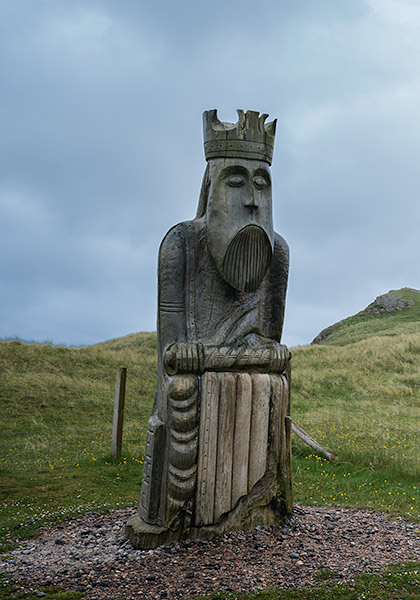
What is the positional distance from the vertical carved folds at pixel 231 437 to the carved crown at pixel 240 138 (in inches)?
98.4

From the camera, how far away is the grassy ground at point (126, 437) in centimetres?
887

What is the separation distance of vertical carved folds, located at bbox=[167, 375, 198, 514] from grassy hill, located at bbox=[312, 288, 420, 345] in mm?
37177

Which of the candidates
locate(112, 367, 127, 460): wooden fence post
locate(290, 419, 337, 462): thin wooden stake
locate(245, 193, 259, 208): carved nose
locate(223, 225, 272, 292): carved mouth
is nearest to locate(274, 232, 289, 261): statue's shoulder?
locate(223, 225, 272, 292): carved mouth

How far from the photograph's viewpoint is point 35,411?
51.0 feet

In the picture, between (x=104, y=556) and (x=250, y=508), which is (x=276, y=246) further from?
(x=104, y=556)

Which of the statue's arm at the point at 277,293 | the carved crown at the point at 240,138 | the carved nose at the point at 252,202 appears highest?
the carved crown at the point at 240,138

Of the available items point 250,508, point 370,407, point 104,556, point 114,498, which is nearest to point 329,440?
point 370,407

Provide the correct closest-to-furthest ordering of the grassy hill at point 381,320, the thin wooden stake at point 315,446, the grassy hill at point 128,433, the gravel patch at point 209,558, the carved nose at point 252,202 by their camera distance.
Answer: the gravel patch at point 209,558 → the carved nose at point 252,202 → the grassy hill at point 128,433 → the thin wooden stake at point 315,446 → the grassy hill at point 381,320

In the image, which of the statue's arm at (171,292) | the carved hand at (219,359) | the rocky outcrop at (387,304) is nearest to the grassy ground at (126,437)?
the carved hand at (219,359)

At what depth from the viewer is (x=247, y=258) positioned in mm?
6418

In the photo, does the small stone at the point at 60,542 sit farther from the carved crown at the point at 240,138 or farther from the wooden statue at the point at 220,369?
the carved crown at the point at 240,138

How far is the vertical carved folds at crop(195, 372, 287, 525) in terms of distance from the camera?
6129 millimetres

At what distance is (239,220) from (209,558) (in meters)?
3.58

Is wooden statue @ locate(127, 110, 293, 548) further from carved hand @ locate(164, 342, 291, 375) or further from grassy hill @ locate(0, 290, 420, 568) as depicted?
grassy hill @ locate(0, 290, 420, 568)
